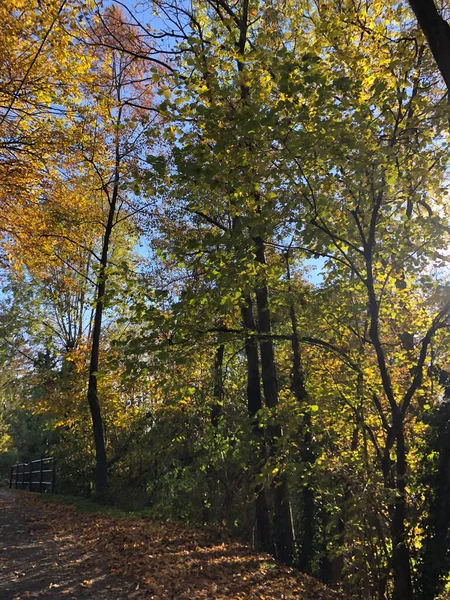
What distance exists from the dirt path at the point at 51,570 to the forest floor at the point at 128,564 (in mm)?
10

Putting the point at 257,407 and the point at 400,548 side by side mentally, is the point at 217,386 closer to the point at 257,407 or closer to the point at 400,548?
the point at 257,407

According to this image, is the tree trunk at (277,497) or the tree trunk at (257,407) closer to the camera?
the tree trunk at (277,497)

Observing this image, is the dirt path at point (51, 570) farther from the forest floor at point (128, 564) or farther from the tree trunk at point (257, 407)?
the tree trunk at point (257, 407)

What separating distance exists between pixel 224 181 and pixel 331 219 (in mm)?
1722

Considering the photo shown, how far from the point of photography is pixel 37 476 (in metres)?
15.4

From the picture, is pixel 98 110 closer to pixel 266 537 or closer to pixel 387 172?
pixel 387 172

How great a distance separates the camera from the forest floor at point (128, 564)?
5.09m

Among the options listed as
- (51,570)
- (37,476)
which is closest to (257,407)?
(51,570)

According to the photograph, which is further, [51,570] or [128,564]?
[128,564]

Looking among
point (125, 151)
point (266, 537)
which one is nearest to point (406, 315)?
point (266, 537)

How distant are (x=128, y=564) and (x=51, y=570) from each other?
103 cm

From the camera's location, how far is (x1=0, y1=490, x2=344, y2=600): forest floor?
5086 millimetres

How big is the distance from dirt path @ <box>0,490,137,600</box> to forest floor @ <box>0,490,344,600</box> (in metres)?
0.01

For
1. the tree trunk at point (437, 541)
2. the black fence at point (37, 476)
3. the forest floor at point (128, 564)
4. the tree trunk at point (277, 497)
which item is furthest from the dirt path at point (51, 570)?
the black fence at point (37, 476)
